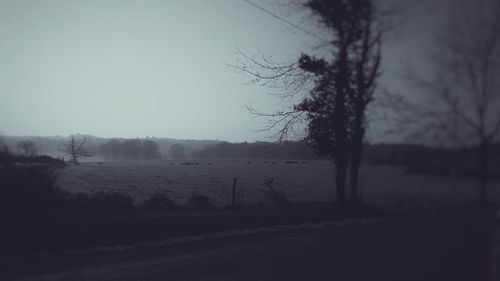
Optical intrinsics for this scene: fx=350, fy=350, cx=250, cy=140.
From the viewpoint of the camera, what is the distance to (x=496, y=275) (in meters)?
6.86

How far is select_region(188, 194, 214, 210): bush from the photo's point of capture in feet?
53.0

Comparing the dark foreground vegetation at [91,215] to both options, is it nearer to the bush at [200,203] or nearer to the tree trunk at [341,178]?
the bush at [200,203]

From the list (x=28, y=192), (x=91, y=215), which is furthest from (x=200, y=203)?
(x=28, y=192)

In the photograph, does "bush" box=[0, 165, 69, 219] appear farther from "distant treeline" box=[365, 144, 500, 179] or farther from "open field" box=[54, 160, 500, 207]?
"distant treeline" box=[365, 144, 500, 179]

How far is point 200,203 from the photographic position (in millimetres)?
16578

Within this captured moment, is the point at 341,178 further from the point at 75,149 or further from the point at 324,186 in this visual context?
the point at 75,149

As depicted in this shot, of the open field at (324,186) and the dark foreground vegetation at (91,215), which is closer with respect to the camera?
the dark foreground vegetation at (91,215)

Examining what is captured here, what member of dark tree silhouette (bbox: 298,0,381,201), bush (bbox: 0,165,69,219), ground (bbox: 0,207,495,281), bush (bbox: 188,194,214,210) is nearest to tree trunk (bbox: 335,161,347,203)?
dark tree silhouette (bbox: 298,0,381,201)

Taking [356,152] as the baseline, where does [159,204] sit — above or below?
below

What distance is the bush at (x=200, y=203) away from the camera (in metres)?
16.2

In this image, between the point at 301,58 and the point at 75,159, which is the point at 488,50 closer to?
the point at 301,58

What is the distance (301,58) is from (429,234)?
9713 mm

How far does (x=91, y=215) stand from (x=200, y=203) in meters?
5.23

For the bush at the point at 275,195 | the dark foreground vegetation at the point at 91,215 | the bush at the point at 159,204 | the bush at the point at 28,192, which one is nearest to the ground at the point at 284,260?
the dark foreground vegetation at the point at 91,215
